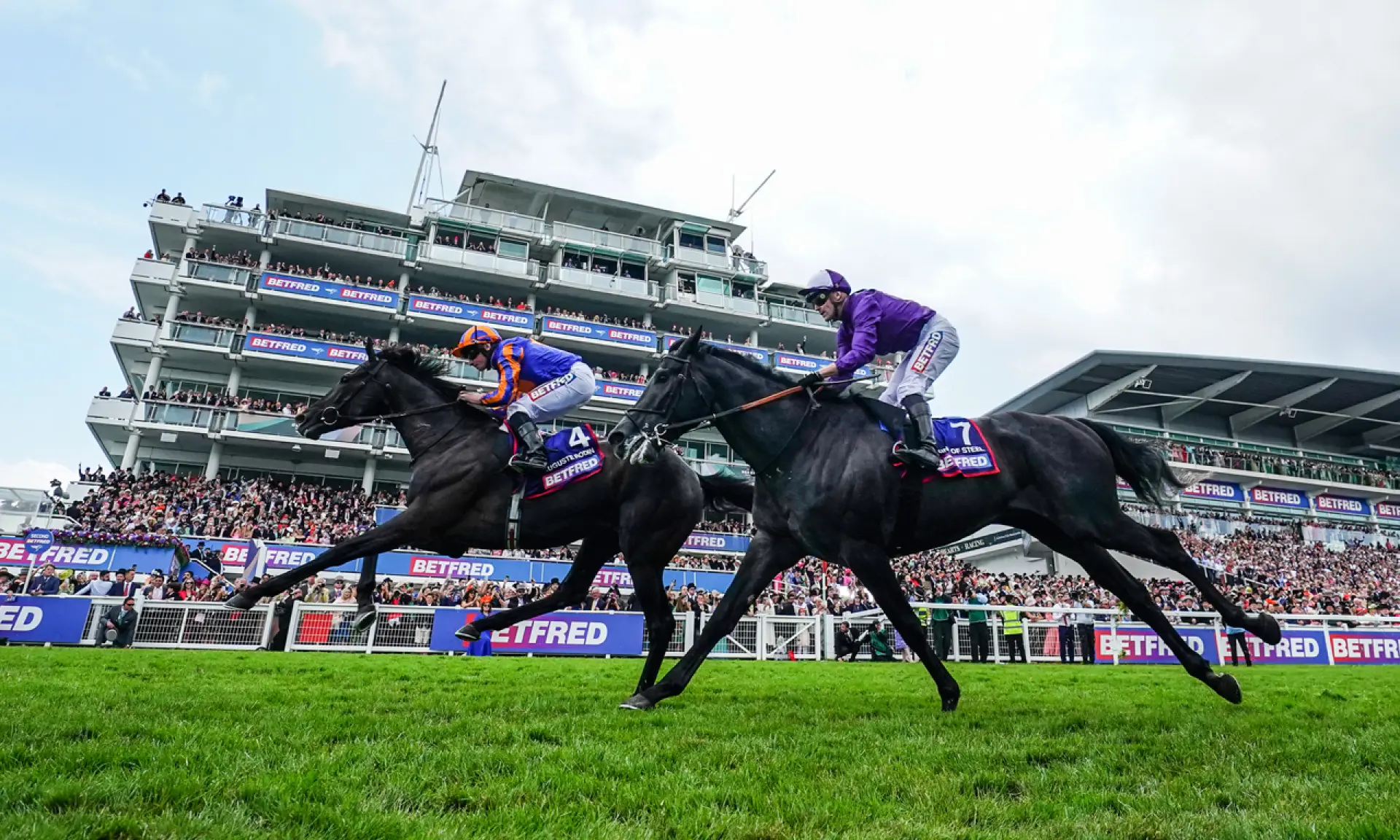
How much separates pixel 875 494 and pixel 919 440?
Answer: 0.61m

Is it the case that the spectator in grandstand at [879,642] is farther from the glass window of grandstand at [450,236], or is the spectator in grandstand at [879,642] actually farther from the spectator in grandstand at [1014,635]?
the glass window of grandstand at [450,236]

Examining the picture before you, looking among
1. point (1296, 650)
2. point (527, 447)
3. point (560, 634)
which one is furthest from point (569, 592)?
point (1296, 650)

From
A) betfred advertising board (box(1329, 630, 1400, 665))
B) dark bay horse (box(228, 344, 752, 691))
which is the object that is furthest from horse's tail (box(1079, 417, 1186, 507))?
betfred advertising board (box(1329, 630, 1400, 665))

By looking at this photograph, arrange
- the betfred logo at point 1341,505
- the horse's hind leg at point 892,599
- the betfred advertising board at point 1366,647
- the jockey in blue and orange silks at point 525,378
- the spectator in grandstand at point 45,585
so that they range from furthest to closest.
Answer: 1. the betfred logo at point 1341,505
2. the betfred advertising board at point 1366,647
3. the spectator in grandstand at point 45,585
4. the jockey in blue and orange silks at point 525,378
5. the horse's hind leg at point 892,599

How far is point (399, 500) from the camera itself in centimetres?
4006

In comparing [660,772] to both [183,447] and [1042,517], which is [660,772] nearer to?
[1042,517]

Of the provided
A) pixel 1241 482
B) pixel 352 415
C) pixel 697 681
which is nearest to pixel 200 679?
pixel 352 415

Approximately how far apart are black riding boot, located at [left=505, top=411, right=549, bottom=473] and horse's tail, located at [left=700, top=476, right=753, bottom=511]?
1.79 metres

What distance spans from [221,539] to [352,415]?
26.6 meters

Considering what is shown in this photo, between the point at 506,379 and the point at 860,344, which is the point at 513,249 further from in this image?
the point at 860,344

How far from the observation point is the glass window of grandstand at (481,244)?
162 ft

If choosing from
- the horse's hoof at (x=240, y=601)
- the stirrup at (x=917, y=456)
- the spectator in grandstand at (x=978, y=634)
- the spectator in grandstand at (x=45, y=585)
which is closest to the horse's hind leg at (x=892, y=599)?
the stirrup at (x=917, y=456)

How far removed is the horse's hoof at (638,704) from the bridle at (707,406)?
201 cm

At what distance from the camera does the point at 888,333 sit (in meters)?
7.70
